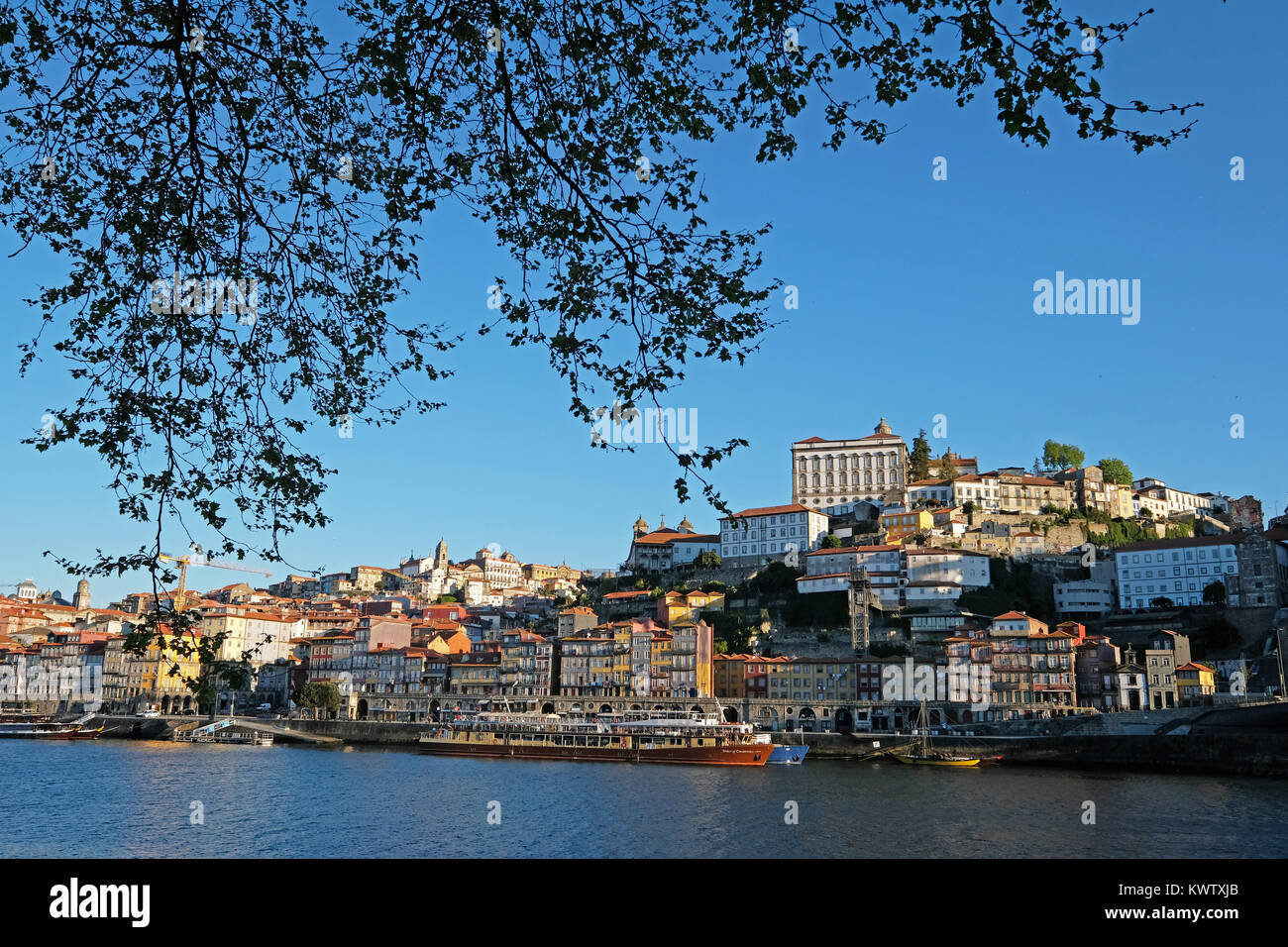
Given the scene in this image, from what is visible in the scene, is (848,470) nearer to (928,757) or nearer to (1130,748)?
(928,757)

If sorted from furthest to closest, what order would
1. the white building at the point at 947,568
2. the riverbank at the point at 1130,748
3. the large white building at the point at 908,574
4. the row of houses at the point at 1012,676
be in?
the white building at the point at 947,568 → the large white building at the point at 908,574 → the row of houses at the point at 1012,676 → the riverbank at the point at 1130,748

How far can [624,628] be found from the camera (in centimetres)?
7644

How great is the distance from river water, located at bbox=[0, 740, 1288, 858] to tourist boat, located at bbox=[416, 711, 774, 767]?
21.6ft

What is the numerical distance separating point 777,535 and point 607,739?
33.0 metres

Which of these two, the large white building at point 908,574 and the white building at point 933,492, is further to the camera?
the white building at point 933,492

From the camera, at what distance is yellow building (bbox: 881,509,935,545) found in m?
86.6

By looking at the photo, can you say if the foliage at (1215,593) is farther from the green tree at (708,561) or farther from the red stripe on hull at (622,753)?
the green tree at (708,561)

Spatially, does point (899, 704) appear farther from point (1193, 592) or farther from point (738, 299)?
point (738, 299)

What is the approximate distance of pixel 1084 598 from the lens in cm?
7562

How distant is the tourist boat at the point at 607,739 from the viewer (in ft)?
184

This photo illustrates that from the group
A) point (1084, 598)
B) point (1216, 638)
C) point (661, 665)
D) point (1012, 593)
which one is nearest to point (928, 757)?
point (661, 665)

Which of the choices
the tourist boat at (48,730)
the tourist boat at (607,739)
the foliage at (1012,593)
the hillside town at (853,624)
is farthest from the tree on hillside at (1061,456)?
the tourist boat at (48,730)

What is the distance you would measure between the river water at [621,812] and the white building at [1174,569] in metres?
31.3

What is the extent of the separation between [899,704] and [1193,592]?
24852mm
